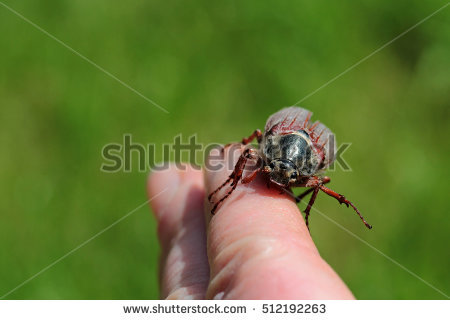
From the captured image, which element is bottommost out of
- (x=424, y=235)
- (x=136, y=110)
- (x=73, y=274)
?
(x=73, y=274)

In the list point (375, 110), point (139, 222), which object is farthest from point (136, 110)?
point (375, 110)

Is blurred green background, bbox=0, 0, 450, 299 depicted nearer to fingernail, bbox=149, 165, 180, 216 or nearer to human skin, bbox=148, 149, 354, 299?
fingernail, bbox=149, 165, 180, 216

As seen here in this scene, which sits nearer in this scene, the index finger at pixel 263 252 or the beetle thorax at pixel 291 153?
the index finger at pixel 263 252

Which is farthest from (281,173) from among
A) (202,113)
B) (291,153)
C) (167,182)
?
(202,113)

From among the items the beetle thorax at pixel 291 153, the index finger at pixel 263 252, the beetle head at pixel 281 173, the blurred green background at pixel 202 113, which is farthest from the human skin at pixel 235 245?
the blurred green background at pixel 202 113

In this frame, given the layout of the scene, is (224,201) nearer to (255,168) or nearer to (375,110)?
(255,168)

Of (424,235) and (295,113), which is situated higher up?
(295,113)

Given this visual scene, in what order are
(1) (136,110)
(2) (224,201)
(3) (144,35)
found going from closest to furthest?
(2) (224,201) < (1) (136,110) < (3) (144,35)

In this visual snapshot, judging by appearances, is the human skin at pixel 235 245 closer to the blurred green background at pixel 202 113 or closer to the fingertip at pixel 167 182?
the fingertip at pixel 167 182
